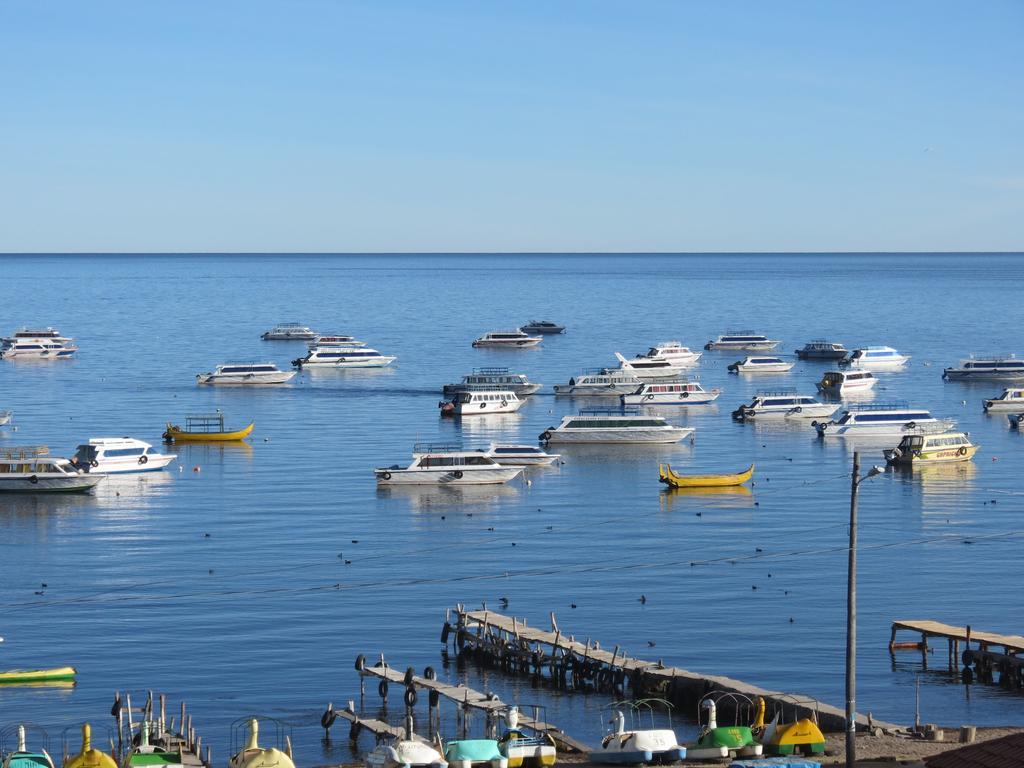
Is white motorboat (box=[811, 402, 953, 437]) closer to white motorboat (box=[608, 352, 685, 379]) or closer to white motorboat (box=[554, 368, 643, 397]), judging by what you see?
white motorboat (box=[554, 368, 643, 397])

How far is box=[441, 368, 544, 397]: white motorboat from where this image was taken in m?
159

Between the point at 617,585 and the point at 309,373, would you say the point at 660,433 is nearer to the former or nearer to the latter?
the point at 617,585

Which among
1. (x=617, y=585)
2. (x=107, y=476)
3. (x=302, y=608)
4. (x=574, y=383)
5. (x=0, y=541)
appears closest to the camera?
(x=302, y=608)

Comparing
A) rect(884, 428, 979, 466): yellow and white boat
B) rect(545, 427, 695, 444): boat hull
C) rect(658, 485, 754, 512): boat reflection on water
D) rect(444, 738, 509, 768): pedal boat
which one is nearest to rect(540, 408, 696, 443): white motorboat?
rect(545, 427, 695, 444): boat hull

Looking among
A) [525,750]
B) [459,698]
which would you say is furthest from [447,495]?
[525,750]

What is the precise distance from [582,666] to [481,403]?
89555mm

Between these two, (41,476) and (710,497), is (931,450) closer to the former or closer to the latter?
(710,497)

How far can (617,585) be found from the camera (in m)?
77.5

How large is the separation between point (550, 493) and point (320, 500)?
15.5 meters

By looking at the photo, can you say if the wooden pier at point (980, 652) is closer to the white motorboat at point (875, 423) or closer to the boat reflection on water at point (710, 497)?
the boat reflection on water at point (710, 497)

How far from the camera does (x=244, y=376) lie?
17488 centimetres

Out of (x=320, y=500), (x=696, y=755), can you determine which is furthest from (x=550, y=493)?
(x=696, y=755)

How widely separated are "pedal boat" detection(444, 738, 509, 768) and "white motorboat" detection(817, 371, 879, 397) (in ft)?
405

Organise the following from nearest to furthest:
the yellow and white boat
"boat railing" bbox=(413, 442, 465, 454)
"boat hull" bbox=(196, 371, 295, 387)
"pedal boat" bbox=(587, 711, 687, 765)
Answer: "pedal boat" bbox=(587, 711, 687, 765) → "boat railing" bbox=(413, 442, 465, 454) → the yellow and white boat → "boat hull" bbox=(196, 371, 295, 387)
